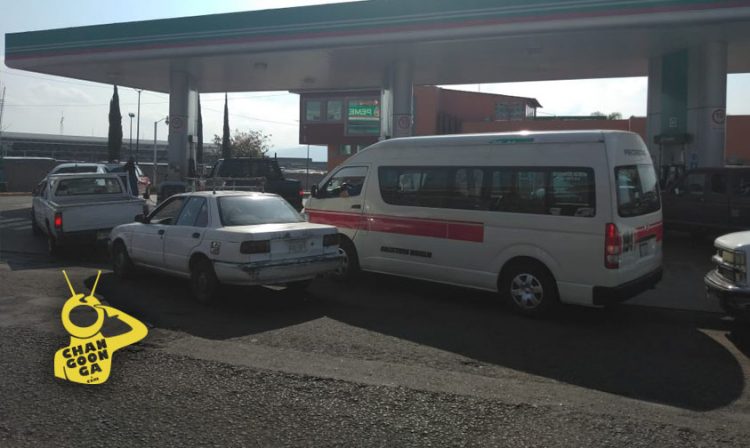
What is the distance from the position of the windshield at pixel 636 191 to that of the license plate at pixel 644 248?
0.38 m

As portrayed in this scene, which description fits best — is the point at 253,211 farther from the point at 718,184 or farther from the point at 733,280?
the point at 718,184

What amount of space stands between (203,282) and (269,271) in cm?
99

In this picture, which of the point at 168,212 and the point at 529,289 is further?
the point at 168,212

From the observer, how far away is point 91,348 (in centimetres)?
572

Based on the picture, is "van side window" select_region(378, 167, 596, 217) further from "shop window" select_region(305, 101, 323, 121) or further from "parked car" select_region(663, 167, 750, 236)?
"shop window" select_region(305, 101, 323, 121)

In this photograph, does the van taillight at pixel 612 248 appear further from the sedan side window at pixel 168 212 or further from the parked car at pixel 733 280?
the sedan side window at pixel 168 212

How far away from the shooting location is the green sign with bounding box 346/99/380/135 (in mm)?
49625

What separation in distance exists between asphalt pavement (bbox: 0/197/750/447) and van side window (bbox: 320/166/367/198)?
1794 mm

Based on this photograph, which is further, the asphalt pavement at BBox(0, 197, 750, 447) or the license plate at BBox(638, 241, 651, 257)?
the license plate at BBox(638, 241, 651, 257)

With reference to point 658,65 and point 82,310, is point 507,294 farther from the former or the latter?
point 658,65

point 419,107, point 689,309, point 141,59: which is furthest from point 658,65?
point 419,107

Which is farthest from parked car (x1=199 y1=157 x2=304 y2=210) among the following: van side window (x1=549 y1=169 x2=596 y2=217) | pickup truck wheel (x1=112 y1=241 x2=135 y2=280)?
van side window (x1=549 y1=169 x2=596 y2=217)

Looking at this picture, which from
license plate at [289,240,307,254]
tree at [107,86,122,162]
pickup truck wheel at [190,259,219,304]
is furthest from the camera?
tree at [107,86,122,162]

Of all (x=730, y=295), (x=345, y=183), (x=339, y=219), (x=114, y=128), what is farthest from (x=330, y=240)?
(x=114, y=128)
